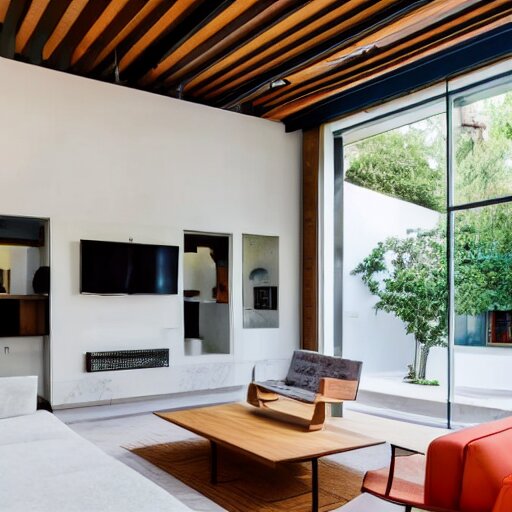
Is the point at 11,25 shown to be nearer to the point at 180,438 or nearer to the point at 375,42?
the point at 375,42

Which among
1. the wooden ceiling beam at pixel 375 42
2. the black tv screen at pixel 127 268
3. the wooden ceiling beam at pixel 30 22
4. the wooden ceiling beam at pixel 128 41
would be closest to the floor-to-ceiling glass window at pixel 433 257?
the wooden ceiling beam at pixel 375 42

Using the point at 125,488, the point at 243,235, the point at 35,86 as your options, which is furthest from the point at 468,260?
the point at 35,86

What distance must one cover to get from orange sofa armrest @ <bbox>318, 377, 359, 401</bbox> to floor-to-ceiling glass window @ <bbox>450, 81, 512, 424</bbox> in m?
1.72

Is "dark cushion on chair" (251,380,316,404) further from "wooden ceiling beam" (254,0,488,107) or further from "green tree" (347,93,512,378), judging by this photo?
"wooden ceiling beam" (254,0,488,107)

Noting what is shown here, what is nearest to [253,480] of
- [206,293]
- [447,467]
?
[447,467]

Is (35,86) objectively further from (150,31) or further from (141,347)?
(141,347)

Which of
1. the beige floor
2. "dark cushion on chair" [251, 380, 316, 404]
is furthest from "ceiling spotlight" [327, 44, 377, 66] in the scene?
the beige floor

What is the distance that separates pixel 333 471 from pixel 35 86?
14.9 feet

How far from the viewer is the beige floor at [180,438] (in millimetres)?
3309

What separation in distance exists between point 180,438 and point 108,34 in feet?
12.5

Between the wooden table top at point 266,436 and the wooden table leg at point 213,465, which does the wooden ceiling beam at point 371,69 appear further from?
the wooden table leg at point 213,465

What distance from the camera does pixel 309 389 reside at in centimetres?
497

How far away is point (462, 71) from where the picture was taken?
5.31 m

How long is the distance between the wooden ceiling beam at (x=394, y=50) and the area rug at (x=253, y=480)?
381 cm
